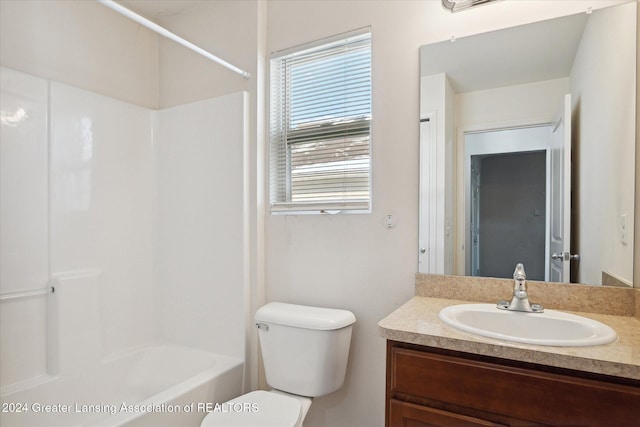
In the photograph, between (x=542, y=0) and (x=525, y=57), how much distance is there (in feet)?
0.69

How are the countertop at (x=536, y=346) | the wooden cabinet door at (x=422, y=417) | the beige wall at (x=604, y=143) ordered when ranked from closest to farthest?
the countertop at (x=536, y=346) → the wooden cabinet door at (x=422, y=417) → the beige wall at (x=604, y=143)

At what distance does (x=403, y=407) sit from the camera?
Answer: 1.16 meters

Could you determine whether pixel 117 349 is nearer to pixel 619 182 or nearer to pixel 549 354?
pixel 549 354

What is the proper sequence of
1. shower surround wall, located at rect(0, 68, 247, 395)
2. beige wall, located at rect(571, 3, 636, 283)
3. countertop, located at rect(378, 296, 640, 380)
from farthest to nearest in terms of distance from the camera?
1. shower surround wall, located at rect(0, 68, 247, 395)
2. beige wall, located at rect(571, 3, 636, 283)
3. countertop, located at rect(378, 296, 640, 380)

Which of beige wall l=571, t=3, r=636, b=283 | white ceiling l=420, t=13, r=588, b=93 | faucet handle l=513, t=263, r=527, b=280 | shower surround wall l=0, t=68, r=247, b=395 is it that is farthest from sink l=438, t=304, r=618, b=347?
shower surround wall l=0, t=68, r=247, b=395

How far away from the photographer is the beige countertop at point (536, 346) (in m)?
0.91

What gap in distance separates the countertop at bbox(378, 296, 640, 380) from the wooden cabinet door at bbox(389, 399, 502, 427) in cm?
20

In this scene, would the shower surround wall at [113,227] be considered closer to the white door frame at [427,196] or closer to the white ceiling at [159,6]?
the white ceiling at [159,6]

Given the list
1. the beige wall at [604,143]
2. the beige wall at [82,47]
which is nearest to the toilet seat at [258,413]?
the beige wall at [604,143]

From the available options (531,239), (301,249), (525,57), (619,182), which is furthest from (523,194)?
(301,249)

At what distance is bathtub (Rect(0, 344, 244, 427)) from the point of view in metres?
1.59

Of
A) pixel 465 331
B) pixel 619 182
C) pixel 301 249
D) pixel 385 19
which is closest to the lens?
pixel 465 331

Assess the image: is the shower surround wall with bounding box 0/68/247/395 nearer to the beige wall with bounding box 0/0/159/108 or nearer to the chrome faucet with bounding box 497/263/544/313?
the beige wall with bounding box 0/0/159/108

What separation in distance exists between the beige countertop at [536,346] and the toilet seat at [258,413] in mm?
609
